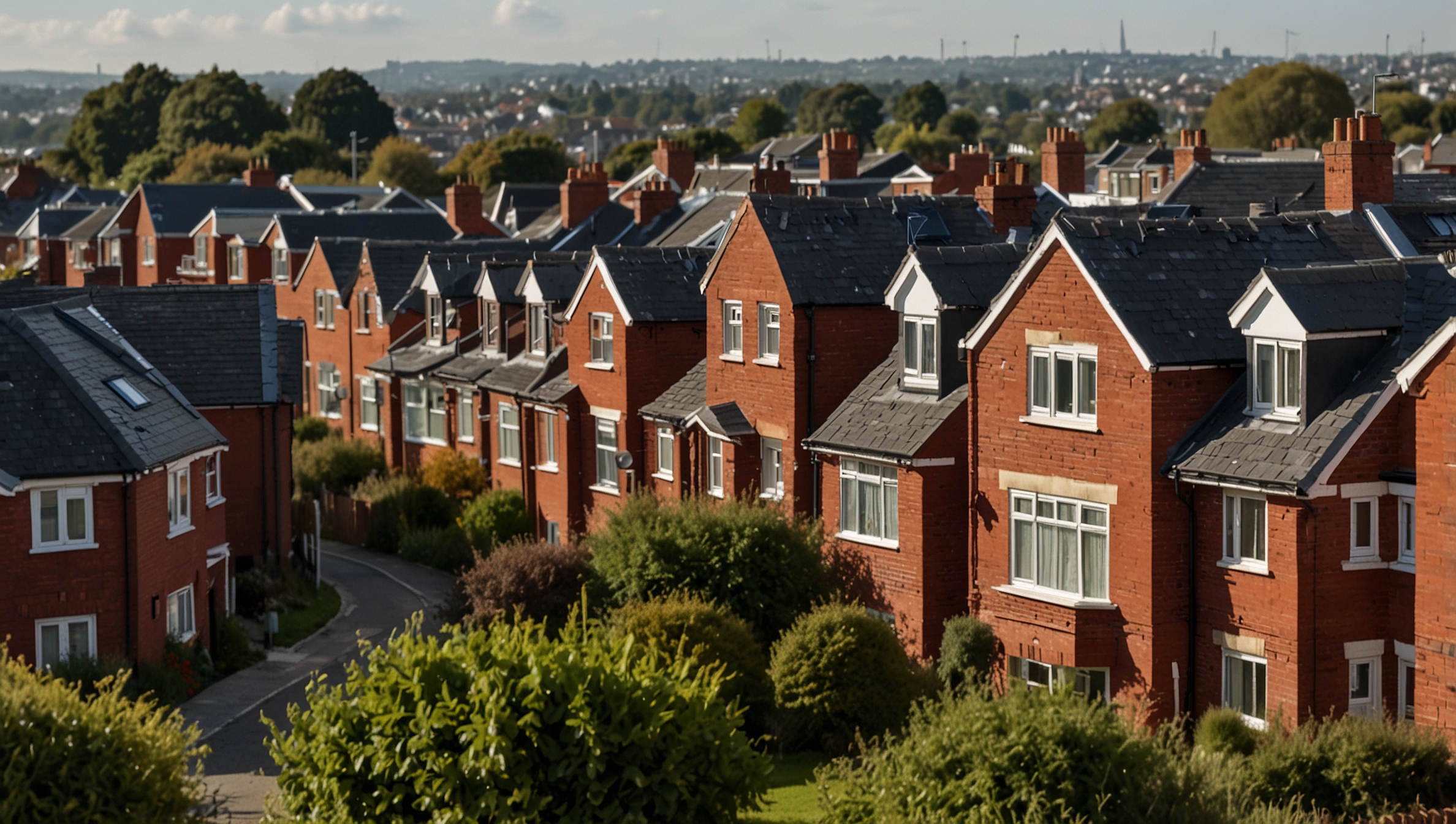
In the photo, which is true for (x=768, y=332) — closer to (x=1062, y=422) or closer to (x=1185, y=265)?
(x=1062, y=422)

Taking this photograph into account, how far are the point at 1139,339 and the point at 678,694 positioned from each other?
453 inches

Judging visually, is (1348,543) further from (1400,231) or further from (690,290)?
(690,290)

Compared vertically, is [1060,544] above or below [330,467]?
above

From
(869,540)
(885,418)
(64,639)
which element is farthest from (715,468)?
(64,639)

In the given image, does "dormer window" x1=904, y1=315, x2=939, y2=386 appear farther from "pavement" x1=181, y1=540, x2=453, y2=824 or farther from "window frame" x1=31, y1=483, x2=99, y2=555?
"window frame" x1=31, y1=483, x2=99, y2=555

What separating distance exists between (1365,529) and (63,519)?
22.5 meters

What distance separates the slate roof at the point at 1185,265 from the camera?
27.8 metres

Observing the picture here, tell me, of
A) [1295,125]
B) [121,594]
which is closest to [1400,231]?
[121,594]

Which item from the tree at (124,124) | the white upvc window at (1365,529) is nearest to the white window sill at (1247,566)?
the white upvc window at (1365,529)

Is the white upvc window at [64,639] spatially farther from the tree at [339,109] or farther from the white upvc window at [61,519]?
the tree at [339,109]

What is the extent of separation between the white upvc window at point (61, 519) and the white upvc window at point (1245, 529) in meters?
20.1

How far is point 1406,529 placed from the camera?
25.9 meters

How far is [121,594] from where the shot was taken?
32.5 metres

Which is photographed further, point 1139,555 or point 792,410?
point 792,410
